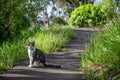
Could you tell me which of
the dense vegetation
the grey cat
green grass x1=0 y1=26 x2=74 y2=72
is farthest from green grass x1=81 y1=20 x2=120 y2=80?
the dense vegetation

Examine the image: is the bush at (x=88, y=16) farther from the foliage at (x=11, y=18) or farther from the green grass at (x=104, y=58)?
the green grass at (x=104, y=58)

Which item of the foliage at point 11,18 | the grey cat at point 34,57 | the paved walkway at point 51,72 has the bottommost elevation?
the paved walkway at point 51,72

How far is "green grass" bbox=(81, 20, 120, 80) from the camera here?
24.0 feet

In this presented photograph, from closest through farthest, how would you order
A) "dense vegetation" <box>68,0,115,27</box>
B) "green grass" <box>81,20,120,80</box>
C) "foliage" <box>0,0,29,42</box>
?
"green grass" <box>81,20,120,80</box>
"foliage" <box>0,0,29,42</box>
"dense vegetation" <box>68,0,115,27</box>

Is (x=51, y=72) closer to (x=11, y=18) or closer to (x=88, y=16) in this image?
(x=11, y=18)

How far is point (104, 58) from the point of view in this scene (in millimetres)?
7906

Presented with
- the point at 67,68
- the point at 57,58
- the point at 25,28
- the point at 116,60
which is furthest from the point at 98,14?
the point at 116,60

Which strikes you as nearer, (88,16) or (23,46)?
(23,46)

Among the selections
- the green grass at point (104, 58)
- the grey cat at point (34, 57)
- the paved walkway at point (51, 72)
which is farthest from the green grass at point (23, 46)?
the green grass at point (104, 58)

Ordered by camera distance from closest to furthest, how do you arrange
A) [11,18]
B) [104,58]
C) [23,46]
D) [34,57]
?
[104,58] < [34,57] < [23,46] < [11,18]

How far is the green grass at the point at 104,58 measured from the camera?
731 centimetres

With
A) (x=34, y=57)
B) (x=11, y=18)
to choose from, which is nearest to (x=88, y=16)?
(x=11, y=18)

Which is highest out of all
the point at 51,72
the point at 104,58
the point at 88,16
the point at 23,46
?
the point at 88,16

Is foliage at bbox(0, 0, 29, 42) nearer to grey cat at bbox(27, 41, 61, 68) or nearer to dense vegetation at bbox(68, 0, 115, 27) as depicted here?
grey cat at bbox(27, 41, 61, 68)
